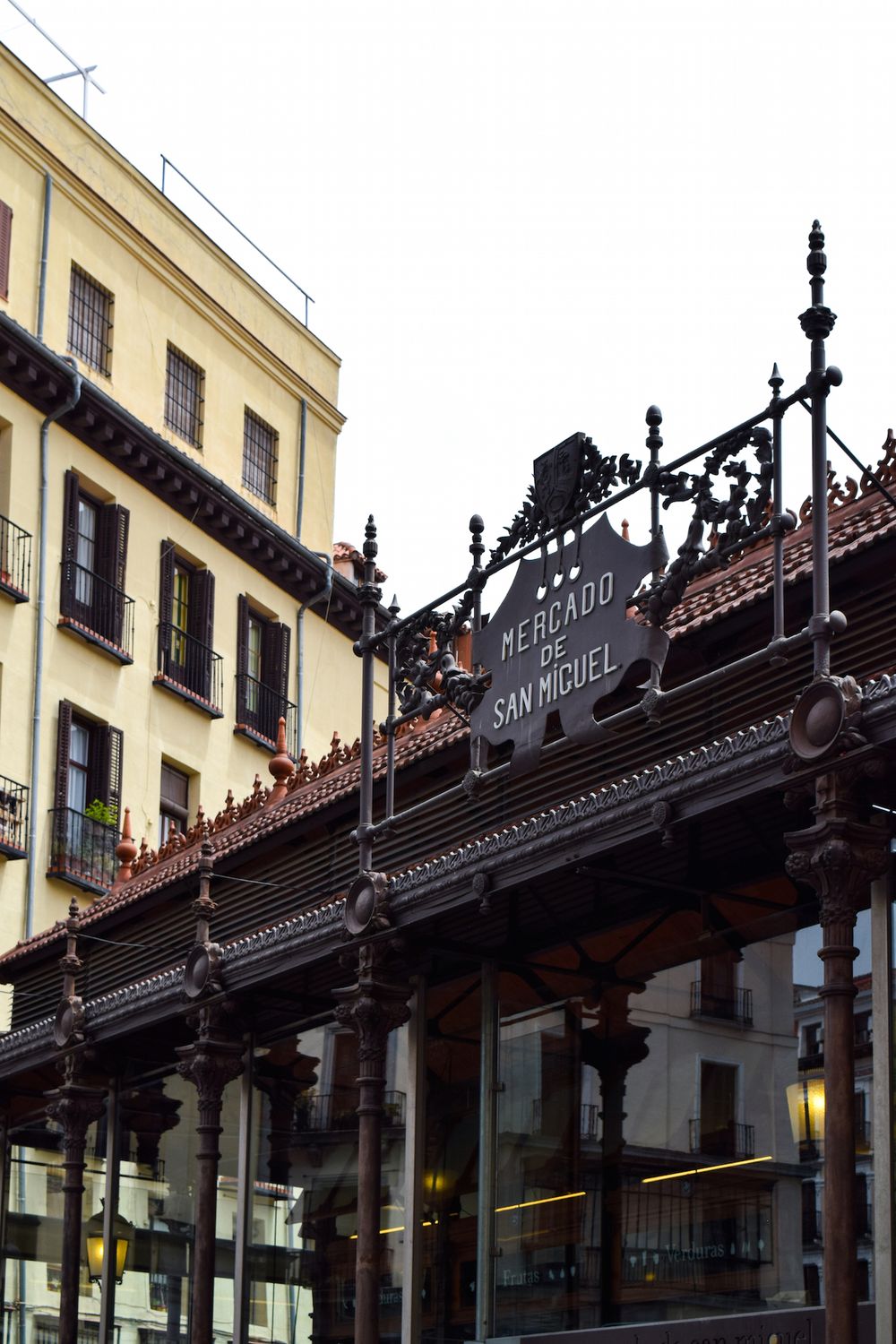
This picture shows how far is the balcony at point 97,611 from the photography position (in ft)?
135

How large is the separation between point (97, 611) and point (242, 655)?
4.94 metres

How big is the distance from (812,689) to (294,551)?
3320 cm

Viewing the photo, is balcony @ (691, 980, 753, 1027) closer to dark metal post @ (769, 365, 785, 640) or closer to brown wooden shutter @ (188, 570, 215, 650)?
dark metal post @ (769, 365, 785, 640)

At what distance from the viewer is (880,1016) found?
1584 centimetres

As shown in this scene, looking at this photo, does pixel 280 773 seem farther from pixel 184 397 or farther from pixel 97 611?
pixel 184 397

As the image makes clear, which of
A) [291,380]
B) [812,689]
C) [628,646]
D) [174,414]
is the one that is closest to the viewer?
[812,689]

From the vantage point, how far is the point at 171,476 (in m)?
44.1

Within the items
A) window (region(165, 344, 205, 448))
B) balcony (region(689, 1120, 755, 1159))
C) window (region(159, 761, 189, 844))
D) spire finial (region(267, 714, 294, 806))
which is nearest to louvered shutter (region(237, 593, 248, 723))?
window (region(159, 761, 189, 844))

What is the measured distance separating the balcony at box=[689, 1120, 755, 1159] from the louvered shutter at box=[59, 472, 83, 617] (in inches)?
994

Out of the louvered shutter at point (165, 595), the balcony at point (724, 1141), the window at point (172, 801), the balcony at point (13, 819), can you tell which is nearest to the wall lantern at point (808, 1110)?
the balcony at point (724, 1141)

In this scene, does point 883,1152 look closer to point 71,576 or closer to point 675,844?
point 675,844

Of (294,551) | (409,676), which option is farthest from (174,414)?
(409,676)

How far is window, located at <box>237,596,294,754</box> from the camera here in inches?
1821

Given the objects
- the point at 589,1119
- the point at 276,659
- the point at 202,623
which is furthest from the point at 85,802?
the point at 589,1119
